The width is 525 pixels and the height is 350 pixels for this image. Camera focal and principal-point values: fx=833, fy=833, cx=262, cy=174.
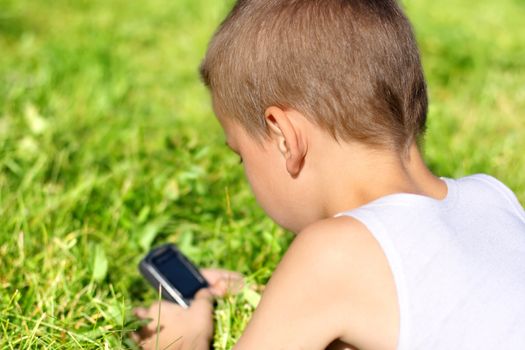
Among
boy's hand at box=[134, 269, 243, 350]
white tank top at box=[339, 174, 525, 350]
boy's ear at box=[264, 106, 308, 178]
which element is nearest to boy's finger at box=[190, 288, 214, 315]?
boy's hand at box=[134, 269, 243, 350]

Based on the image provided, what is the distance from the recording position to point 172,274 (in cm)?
247

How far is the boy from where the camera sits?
1.66 m

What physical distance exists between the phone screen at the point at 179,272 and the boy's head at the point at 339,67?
68cm

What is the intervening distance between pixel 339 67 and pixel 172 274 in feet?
3.05

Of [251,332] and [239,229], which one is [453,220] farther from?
[239,229]

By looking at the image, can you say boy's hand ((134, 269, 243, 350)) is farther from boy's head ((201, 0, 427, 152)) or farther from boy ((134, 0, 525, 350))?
boy's head ((201, 0, 427, 152))

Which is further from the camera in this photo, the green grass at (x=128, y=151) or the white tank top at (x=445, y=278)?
the green grass at (x=128, y=151)

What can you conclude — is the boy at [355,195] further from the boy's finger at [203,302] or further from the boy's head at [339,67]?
the boy's finger at [203,302]

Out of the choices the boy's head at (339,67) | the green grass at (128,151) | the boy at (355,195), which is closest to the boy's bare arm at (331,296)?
the boy at (355,195)

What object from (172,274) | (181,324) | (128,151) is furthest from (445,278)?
(128,151)

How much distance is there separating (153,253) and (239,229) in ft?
1.07

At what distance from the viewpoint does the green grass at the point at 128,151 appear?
2.36 m

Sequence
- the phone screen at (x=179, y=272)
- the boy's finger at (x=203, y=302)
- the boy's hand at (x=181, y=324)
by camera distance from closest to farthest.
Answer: the boy's hand at (x=181, y=324)
the boy's finger at (x=203, y=302)
the phone screen at (x=179, y=272)

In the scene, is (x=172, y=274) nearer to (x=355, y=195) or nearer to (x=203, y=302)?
(x=203, y=302)
